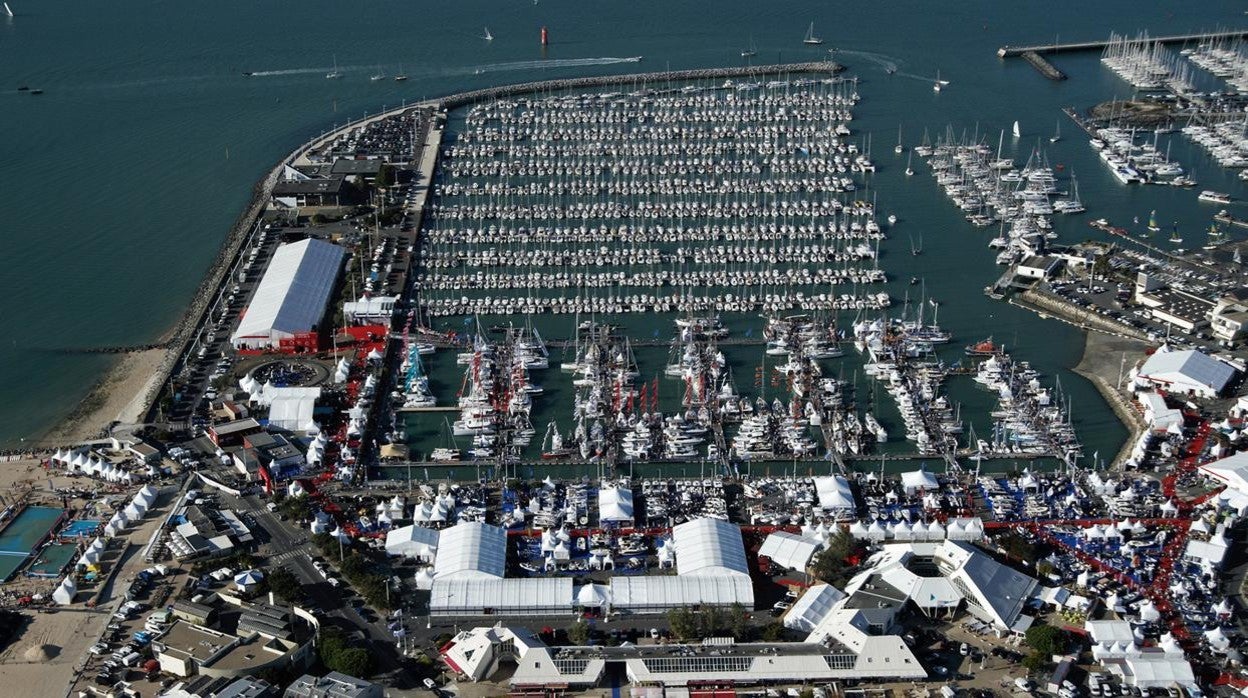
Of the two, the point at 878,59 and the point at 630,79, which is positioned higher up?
the point at 630,79

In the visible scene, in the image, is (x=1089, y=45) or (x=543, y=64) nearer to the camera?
(x=543, y=64)

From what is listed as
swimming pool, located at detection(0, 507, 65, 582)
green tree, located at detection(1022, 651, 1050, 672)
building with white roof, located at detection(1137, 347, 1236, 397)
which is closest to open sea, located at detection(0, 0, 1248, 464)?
building with white roof, located at detection(1137, 347, 1236, 397)

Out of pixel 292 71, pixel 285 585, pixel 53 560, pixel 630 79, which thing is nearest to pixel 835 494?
pixel 285 585

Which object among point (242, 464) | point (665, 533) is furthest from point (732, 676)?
point (242, 464)

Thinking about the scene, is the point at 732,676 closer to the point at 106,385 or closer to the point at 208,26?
the point at 106,385

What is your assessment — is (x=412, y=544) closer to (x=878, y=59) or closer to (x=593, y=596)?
(x=593, y=596)

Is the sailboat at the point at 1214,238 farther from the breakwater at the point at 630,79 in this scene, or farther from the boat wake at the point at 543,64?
the boat wake at the point at 543,64

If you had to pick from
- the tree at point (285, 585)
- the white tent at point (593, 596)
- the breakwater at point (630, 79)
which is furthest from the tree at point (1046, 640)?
the breakwater at point (630, 79)
